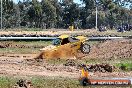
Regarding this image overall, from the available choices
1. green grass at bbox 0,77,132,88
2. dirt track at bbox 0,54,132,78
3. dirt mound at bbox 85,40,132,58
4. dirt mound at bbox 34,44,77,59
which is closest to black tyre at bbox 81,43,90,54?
dirt mound at bbox 85,40,132,58

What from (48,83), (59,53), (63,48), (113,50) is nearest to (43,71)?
(48,83)

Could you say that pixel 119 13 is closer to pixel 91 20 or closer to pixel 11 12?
pixel 91 20

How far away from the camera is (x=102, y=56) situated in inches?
1005

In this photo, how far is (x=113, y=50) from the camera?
27.5 metres

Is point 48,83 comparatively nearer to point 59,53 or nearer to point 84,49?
point 59,53

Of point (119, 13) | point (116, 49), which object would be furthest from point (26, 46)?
point (119, 13)

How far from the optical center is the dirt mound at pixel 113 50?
25.6 m

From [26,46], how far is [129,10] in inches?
3887

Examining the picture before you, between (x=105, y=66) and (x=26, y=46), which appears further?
(x=26, y=46)

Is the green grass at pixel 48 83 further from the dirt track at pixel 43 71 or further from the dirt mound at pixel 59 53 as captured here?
the dirt mound at pixel 59 53

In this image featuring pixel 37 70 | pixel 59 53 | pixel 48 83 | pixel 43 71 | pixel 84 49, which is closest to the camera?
pixel 48 83

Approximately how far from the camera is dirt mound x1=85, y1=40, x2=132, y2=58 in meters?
25.6

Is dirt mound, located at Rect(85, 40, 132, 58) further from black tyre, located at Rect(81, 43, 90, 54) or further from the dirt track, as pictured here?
the dirt track

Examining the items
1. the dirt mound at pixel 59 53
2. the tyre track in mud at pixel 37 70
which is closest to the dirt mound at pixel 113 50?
the dirt mound at pixel 59 53
